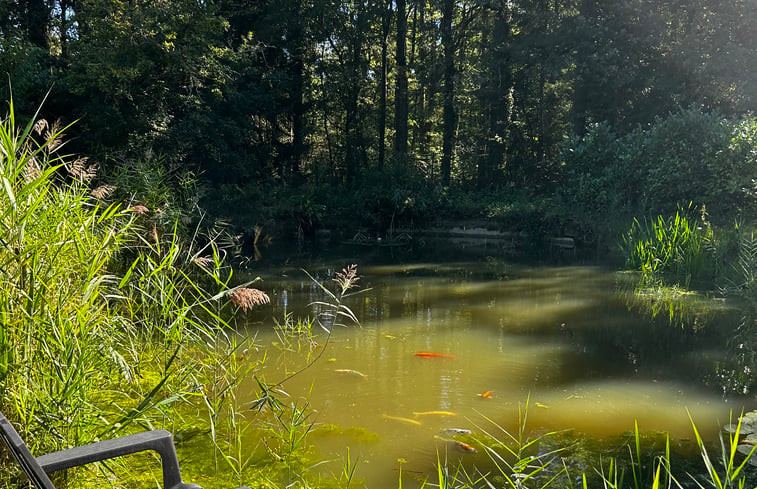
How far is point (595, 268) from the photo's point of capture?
9.59 metres

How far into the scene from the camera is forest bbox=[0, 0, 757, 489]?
2.65 metres

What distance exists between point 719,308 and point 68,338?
6.17 metres

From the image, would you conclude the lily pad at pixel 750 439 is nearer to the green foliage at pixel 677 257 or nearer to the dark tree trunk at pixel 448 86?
the green foliage at pixel 677 257

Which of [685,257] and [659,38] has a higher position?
[659,38]

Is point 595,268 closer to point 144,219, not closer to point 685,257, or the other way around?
point 685,257

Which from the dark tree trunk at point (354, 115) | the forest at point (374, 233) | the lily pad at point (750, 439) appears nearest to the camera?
the forest at point (374, 233)

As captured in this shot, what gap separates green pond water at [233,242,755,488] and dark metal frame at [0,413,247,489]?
151 centimetres

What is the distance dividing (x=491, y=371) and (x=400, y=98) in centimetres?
1597

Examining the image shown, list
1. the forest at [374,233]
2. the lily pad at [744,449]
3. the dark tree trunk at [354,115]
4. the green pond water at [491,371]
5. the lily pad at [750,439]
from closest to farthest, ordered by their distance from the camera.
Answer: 1. the forest at [374,233]
2. the lily pad at [744,449]
3. the lily pad at [750,439]
4. the green pond water at [491,371]
5. the dark tree trunk at [354,115]

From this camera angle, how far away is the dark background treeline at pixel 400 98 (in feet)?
40.6

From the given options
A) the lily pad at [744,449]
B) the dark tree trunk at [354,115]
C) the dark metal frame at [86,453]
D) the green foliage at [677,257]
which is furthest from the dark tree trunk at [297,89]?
the dark metal frame at [86,453]

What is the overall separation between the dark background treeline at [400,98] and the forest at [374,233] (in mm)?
88

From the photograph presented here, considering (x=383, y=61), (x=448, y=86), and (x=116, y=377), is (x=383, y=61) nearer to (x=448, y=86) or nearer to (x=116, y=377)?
(x=448, y=86)

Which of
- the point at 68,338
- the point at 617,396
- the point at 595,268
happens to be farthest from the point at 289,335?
the point at 595,268
